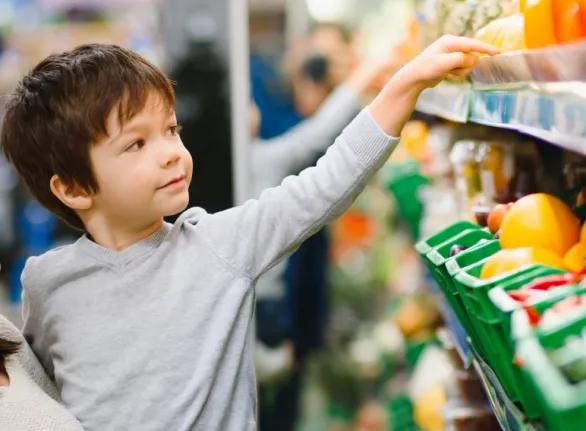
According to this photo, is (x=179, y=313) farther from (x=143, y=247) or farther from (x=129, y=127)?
(x=129, y=127)

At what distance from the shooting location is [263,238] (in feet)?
4.74

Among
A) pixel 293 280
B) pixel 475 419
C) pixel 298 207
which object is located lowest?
pixel 293 280

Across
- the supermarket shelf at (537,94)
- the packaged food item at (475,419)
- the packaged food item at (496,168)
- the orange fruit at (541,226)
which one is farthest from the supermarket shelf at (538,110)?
the packaged food item at (475,419)

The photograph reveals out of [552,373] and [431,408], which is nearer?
[552,373]

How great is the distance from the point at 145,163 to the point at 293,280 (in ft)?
9.45

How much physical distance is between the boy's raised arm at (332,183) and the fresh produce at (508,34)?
0.02 m

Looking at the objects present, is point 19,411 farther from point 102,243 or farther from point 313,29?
point 313,29

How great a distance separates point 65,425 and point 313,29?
3312 millimetres

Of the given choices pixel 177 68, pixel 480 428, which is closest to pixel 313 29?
pixel 177 68

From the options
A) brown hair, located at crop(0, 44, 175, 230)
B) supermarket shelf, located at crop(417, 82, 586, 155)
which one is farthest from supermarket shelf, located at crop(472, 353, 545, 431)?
brown hair, located at crop(0, 44, 175, 230)

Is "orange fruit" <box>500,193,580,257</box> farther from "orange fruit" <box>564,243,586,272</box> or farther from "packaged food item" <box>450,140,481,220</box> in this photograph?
"packaged food item" <box>450,140,481,220</box>

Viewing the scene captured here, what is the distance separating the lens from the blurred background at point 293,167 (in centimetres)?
384

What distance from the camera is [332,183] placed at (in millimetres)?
1367

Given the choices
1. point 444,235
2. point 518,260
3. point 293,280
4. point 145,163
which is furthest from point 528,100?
point 293,280
